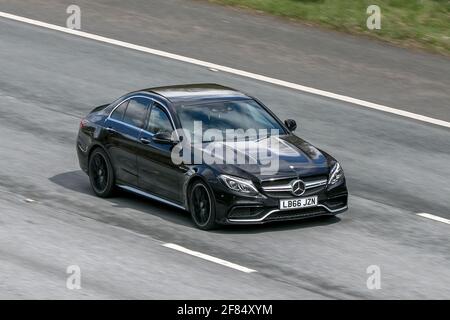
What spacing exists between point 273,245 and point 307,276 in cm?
127

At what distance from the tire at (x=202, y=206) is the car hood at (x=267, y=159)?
0.36 metres

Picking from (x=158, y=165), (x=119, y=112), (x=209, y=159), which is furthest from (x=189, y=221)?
(x=119, y=112)

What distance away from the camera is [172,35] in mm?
26250

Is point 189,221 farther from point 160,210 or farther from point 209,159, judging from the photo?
point 209,159

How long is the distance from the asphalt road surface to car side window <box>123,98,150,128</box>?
112 centimetres

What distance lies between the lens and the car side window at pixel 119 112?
1794cm

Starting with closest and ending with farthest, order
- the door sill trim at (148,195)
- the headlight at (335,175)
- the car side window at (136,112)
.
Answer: the headlight at (335,175), the door sill trim at (148,195), the car side window at (136,112)

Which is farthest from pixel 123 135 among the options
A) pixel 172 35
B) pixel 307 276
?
pixel 172 35

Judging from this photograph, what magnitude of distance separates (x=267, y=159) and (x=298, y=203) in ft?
2.31

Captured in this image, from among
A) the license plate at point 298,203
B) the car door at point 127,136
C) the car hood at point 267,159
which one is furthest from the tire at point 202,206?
the car door at point 127,136

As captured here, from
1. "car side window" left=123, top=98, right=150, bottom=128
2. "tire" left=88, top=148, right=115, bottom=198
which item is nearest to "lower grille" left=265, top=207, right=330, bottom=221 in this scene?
"car side window" left=123, top=98, right=150, bottom=128

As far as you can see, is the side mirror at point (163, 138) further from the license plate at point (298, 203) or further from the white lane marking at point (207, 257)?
the license plate at point (298, 203)

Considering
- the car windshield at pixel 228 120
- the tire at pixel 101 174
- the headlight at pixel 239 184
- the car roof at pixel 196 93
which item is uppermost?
the car roof at pixel 196 93
